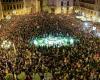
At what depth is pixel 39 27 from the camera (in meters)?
43.7

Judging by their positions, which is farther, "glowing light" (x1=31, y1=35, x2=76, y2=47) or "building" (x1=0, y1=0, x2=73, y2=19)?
"building" (x1=0, y1=0, x2=73, y2=19)

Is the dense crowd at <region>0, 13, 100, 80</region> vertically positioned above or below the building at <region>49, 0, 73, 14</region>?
above

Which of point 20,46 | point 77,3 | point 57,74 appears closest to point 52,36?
point 20,46

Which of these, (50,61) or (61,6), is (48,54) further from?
(61,6)

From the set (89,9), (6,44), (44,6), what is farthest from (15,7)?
(6,44)

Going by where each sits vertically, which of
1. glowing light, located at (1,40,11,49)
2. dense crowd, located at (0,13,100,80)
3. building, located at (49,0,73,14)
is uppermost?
dense crowd, located at (0,13,100,80)

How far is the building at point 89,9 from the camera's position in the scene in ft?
206

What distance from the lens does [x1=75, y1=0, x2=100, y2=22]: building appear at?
62.9 m

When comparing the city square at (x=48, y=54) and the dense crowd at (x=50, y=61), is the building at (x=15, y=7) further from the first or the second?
the dense crowd at (x=50, y=61)

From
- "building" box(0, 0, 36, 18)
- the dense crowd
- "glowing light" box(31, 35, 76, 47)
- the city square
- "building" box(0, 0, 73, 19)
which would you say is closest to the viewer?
the dense crowd

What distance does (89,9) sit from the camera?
226 feet

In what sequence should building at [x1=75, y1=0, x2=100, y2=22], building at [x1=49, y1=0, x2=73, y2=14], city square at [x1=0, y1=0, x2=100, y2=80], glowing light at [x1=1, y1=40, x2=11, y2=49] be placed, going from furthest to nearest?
1. building at [x1=49, y1=0, x2=73, y2=14]
2. building at [x1=75, y1=0, x2=100, y2=22]
3. glowing light at [x1=1, y1=40, x2=11, y2=49]
4. city square at [x1=0, y1=0, x2=100, y2=80]

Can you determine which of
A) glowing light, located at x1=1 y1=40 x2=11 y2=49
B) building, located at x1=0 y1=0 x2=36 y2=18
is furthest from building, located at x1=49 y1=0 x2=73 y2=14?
glowing light, located at x1=1 y1=40 x2=11 y2=49

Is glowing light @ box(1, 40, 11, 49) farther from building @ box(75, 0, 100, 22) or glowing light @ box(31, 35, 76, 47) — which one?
building @ box(75, 0, 100, 22)
